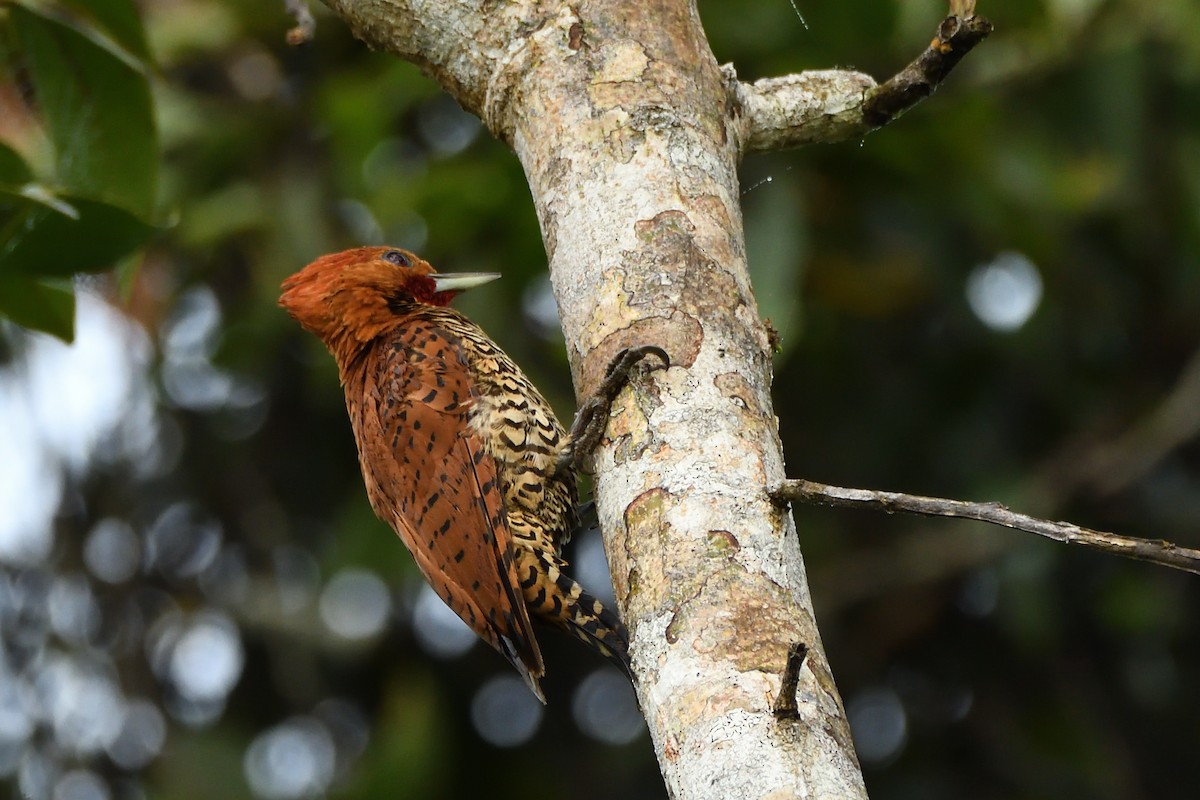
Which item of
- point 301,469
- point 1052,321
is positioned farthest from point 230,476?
point 1052,321

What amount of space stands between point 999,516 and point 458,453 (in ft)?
5.80

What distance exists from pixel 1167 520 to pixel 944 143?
1.96 m

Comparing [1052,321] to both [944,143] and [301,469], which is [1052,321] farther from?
[301,469]

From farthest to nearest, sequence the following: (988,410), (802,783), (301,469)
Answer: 1. (301,469)
2. (988,410)
3. (802,783)

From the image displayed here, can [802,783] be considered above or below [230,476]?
below

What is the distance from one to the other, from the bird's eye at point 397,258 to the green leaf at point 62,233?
4.58 feet

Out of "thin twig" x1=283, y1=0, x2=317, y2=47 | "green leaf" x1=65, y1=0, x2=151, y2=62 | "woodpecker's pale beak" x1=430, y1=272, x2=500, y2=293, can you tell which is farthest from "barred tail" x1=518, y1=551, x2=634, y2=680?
"green leaf" x1=65, y1=0, x2=151, y2=62

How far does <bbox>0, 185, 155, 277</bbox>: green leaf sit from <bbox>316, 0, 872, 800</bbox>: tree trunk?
22.5 inches

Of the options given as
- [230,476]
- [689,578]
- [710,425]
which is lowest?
[689,578]

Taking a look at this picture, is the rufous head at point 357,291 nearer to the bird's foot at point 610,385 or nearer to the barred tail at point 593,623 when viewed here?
the barred tail at point 593,623

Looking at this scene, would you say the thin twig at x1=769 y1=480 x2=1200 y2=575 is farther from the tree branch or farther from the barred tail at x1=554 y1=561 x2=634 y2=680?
the barred tail at x1=554 y1=561 x2=634 y2=680

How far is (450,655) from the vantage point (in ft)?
20.7

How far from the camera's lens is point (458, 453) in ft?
10.8

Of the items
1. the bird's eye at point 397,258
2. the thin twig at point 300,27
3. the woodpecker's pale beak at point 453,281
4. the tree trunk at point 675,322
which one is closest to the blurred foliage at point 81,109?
the thin twig at point 300,27
